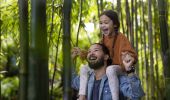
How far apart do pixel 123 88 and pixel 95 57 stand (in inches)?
9.3

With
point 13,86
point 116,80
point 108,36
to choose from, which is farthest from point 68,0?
point 13,86

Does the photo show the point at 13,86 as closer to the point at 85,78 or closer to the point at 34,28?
the point at 85,78

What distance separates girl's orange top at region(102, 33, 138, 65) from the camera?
2311 mm

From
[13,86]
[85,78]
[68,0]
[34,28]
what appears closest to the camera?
[34,28]

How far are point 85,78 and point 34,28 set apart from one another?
44.3 inches

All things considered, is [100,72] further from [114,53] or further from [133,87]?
[133,87]

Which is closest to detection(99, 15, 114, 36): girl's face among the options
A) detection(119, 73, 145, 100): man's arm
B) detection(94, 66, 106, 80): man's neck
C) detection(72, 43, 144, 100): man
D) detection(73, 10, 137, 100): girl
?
detection(73, 10, 137, 100): girl

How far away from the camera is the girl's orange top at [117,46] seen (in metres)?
2.31

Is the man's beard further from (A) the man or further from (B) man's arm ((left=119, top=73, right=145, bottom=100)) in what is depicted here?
(B) man's arm ((left=119, top=73, right=145, bottom=100))

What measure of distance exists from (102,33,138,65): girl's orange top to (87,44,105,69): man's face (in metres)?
0.11

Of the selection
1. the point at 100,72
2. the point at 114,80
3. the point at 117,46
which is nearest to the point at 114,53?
the point at 117,46

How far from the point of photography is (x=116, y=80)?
221cm

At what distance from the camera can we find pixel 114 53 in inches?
95.6

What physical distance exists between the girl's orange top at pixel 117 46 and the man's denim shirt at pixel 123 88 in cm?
15
